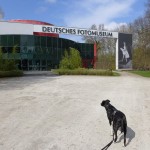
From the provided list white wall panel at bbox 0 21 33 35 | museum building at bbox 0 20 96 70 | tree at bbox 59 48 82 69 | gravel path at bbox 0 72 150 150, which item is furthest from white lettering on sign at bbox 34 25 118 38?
gravel path at bbox 0 72 150 150

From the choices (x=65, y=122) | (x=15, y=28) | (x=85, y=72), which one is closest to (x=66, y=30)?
(x=15, y=28)

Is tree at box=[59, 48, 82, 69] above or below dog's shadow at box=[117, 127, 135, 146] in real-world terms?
above

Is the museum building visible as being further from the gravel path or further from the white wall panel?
the gravel path

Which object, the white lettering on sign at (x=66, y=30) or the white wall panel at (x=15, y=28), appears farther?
the white wall panel at (x=15, y=28)

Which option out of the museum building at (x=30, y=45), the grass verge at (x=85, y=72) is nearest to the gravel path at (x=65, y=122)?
the grass verge at (x=85, y=72)

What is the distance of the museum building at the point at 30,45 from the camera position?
→ 47219 millimetres

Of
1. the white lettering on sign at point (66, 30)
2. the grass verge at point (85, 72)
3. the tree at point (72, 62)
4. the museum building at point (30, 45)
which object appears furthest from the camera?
the museum building at point (30, 45)

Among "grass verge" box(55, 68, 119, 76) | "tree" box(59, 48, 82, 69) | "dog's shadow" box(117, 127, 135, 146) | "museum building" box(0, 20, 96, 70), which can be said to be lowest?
"dog's shadow" box(117, 127, 135, 146)

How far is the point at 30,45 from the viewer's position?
48.0 metres

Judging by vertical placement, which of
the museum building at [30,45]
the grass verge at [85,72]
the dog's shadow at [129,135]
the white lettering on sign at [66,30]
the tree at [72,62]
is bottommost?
the dog's shadow at [129,135]

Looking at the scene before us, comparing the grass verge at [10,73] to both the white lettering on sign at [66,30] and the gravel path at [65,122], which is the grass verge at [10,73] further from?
the white lettering on sign at [66,30]

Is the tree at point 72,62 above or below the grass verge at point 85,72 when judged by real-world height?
above

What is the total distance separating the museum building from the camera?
155 ft

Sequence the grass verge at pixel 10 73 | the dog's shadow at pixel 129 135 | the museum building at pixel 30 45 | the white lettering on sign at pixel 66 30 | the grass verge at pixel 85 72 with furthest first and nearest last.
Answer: the museum building at pixel 30 45 < the white lettering on sign at pixel 66 30 < the grass verge at pixel 85 72 < the grass verge at pixel 10 73 < the dog's shadow at pixel 129 135
